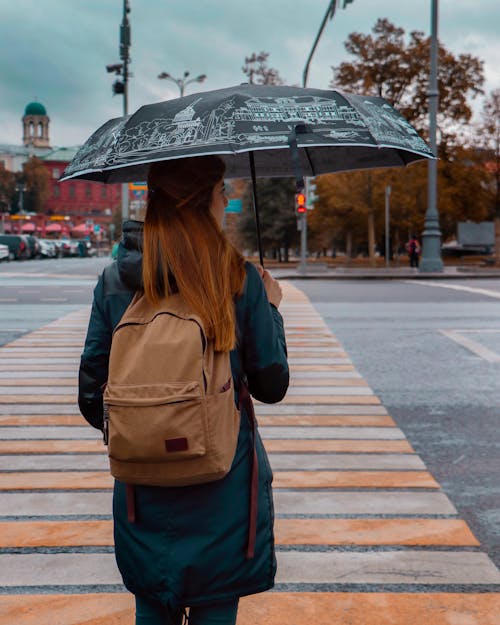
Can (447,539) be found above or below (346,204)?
below

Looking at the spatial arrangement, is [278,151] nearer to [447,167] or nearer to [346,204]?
[346,204]

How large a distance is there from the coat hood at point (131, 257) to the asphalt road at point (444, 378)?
2554mm

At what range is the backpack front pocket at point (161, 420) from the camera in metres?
2.04

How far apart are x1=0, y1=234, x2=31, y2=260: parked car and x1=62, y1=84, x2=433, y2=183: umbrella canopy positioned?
181 ft

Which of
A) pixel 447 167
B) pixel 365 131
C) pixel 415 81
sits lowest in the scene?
pixel 365 131

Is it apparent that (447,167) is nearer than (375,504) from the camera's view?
No

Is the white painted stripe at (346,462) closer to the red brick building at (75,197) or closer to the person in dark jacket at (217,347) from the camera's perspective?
the person in dark jacket at (217,347)

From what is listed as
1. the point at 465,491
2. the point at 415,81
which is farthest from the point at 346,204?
Result: the point at 465,491

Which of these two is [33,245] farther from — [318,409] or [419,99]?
[318,409]

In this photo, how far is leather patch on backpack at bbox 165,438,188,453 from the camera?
206 cm

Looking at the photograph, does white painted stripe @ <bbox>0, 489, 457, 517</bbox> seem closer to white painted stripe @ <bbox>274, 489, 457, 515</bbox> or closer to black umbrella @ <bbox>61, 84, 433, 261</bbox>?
white painted stripe @ <bbox>274, 489, 457, 515</bbox>

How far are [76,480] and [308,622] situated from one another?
2207 mm

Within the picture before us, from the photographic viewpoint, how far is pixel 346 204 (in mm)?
42062

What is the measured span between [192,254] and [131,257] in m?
0.16
